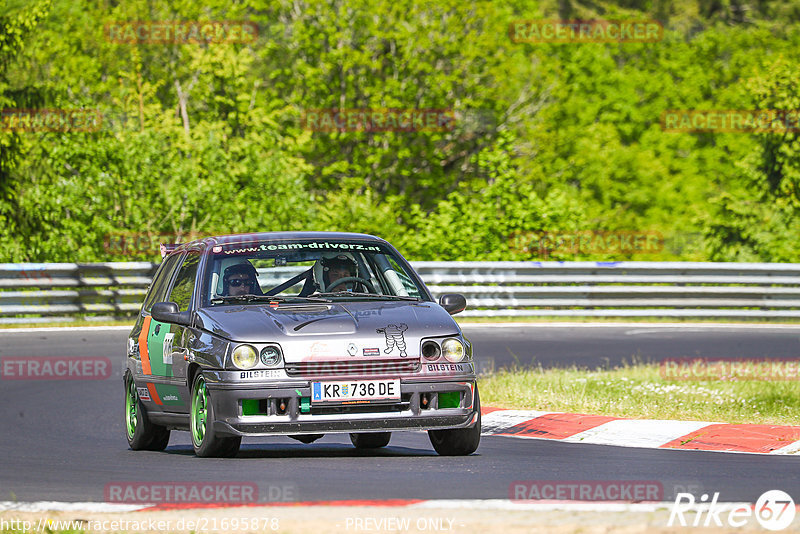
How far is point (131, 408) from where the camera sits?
10.2 metres

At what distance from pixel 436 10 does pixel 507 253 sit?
50.5 ft

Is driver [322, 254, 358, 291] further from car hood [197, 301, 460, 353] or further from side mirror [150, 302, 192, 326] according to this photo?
side mirror [150, 302, 192, 326]

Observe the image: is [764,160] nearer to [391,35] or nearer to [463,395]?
[391,35]

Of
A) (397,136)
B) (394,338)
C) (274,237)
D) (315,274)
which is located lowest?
(397,136)

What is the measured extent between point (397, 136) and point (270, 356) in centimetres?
3344

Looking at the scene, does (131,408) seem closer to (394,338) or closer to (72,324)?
(394,338)

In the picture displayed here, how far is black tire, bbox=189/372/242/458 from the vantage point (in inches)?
330

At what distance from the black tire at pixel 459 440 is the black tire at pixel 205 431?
1.35 metres

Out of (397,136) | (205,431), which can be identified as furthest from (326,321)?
(397,136)

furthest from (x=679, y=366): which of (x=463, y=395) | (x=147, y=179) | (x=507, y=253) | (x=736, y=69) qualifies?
(x=736, y=69)

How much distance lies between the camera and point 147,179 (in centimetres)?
2595

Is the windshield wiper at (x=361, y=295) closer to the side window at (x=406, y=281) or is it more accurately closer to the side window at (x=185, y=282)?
the side window at (x=406, y=281)

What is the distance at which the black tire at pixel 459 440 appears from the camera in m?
8.81

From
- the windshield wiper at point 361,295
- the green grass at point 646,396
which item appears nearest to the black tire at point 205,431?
the windshield wiper at point 361,295
